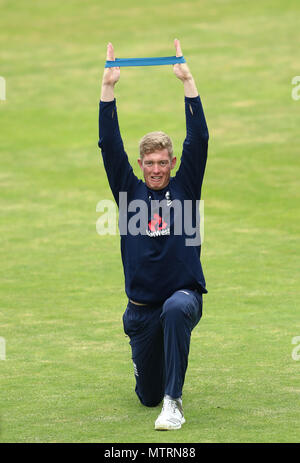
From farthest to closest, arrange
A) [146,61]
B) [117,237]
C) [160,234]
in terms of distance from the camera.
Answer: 1. [117,237]
2. [160,234]
3. [146,61]

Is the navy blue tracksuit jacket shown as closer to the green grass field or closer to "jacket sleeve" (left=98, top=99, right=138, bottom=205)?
"jacket sleeve" (left=98, top=99, right=138, bottom=205)

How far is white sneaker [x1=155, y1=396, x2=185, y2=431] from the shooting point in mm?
6449

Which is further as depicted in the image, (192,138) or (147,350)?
(147,350)

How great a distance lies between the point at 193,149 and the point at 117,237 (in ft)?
22.7

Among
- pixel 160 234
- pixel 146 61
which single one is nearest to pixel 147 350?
pixel 160 234

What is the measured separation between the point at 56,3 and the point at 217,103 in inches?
469

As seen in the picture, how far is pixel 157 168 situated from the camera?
22.8 ft

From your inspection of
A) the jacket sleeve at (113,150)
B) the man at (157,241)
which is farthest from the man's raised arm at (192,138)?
the jacket sleeve at (113,150)

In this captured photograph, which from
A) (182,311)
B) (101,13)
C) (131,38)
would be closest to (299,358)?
(182,311)

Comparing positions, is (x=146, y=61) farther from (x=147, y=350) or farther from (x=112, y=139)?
(x=147, y=350)

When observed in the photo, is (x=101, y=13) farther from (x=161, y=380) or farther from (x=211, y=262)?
(x=161, y=380)

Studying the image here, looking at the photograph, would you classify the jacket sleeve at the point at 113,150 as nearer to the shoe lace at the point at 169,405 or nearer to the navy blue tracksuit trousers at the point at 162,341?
the navy blue tracksuit trousers at the point at 162,341

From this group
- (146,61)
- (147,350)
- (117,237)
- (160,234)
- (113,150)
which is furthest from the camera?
(117,237)

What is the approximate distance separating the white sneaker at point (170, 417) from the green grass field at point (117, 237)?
7cm
